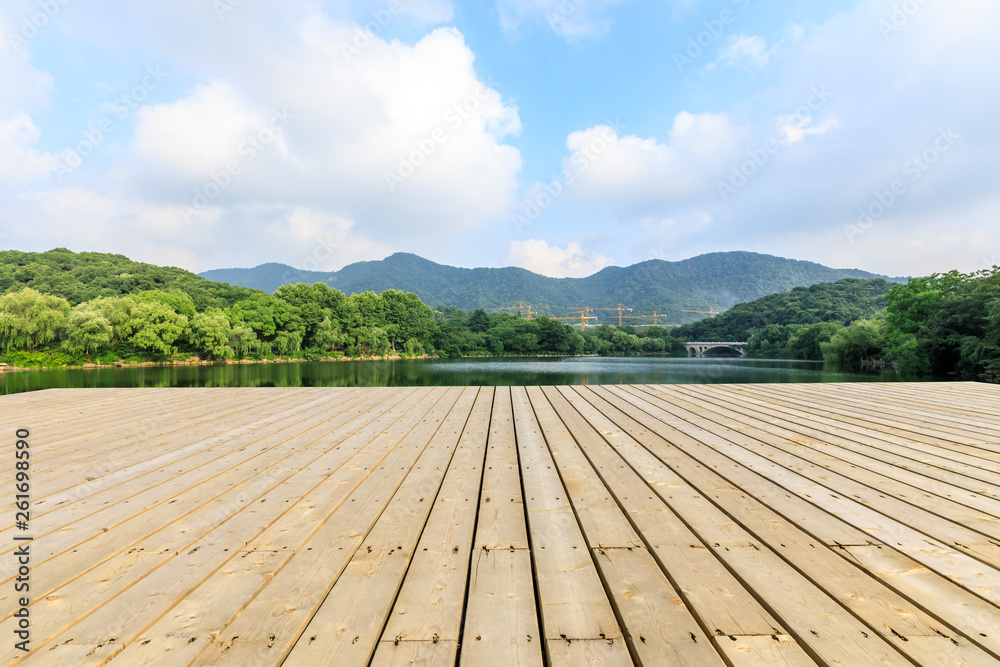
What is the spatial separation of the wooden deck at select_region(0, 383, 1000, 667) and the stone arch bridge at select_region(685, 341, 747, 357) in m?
62.1

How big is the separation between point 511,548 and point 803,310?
211ft

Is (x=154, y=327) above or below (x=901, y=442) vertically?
above

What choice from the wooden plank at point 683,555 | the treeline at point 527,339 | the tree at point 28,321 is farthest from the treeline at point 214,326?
the wooden plank at point 683,555

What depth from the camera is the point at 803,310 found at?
53.0 meters

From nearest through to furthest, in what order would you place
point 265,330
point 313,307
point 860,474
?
point 860,474, point 265,330, point 313,307

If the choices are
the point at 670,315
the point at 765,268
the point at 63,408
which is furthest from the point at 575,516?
the point at 765,268

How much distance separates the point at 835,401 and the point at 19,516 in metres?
6.27

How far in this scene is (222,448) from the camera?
2729 millimetres

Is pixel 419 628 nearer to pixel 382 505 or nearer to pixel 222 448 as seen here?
pixel 382 505

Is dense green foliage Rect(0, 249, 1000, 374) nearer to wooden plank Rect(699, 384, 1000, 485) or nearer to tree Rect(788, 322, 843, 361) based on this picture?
tree Rect(788, 322, 843, 361)

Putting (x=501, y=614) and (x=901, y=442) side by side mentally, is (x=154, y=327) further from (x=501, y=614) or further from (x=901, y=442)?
→ (x=901, y=442)

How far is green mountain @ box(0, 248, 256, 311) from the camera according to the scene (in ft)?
104

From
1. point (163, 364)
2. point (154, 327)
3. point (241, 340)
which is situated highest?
point (154, 327)

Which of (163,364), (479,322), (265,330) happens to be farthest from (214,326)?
(479,322)
